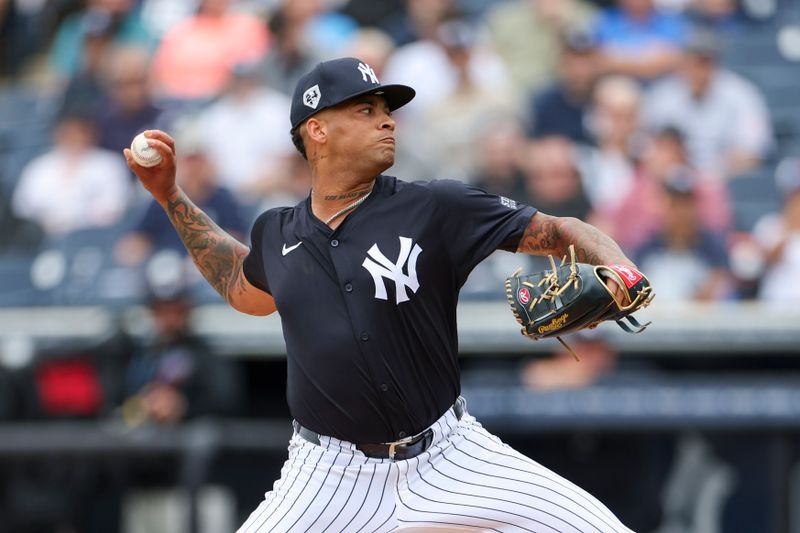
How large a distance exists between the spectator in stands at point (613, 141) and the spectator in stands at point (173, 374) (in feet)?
7.86

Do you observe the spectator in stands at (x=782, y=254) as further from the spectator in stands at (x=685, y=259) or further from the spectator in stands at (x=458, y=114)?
the spectator in stands at (x=458, y=114)

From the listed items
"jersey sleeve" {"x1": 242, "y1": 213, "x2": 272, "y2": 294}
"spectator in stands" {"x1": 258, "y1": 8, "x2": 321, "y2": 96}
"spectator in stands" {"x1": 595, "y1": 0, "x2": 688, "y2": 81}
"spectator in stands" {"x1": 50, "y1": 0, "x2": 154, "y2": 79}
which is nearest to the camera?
"jersey sleeve" {"x1": 242, "y1": 213, "x2": 272, "y2": 294}

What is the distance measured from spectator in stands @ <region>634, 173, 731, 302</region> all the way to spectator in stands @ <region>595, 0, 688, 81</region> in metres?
1.29

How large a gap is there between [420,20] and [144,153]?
199 inches

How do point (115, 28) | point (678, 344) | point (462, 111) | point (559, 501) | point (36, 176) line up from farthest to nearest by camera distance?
point (115, 28)
point (36, 176)
point (462, 111)
point (678, 344)
point (559, 501)

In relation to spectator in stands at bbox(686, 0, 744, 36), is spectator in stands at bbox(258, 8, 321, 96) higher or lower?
lower

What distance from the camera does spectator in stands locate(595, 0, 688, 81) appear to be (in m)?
8.43

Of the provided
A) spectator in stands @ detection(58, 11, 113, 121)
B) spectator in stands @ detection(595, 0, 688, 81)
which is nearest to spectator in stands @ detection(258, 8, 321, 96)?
spectator in stands @ detection(58, 11, 113, 121)

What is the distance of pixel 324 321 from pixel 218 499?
3504 millimetres

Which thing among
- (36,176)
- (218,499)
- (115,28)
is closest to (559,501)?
(218,499)

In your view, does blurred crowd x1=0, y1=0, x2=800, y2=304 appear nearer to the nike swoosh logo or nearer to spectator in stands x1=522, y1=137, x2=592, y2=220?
spectator in stands x1=522, y1=137, x2=592, y2=220

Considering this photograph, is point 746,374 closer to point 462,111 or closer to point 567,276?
point 462,111

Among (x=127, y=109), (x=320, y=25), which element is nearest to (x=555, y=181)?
(x=320, y=25)

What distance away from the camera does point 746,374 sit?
7570 millimetres
